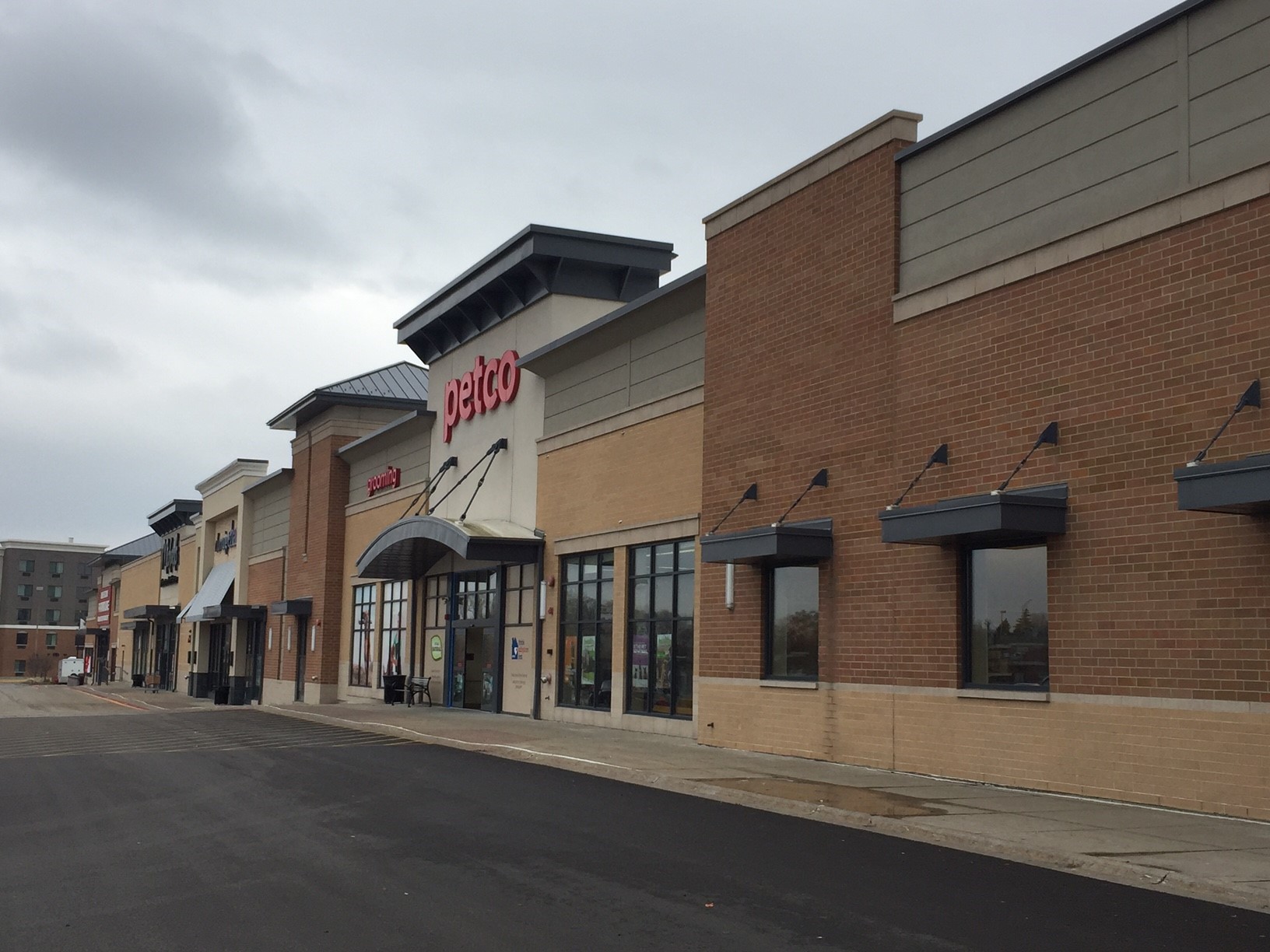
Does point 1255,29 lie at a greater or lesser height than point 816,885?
greater

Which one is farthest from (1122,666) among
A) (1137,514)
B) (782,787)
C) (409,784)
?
(409,784)

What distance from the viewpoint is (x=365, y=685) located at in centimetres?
4297

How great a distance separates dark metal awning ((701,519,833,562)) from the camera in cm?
1909

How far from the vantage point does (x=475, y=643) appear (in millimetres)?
34750

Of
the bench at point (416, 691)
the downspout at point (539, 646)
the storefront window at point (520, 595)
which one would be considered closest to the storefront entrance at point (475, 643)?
the storefront window at point (520, 595)

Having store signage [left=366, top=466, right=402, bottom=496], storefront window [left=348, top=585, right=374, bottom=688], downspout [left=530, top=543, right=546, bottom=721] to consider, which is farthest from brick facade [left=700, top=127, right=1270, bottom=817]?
storefront window [left=348, top=585, right=374, bottom=688]

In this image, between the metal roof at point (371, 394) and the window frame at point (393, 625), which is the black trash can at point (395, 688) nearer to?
the window frame at point (393, 625)

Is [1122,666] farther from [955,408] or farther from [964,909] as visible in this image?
[964,909]

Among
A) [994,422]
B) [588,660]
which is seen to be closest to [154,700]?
[588,660]

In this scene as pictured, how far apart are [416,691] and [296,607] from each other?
12785 millimetres

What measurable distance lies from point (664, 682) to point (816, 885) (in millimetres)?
15068

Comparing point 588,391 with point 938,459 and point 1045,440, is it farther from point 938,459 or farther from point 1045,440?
point 1045,440

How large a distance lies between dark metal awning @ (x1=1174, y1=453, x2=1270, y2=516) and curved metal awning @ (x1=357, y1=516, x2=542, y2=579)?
734 inches

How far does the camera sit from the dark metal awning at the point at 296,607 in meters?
47.8
